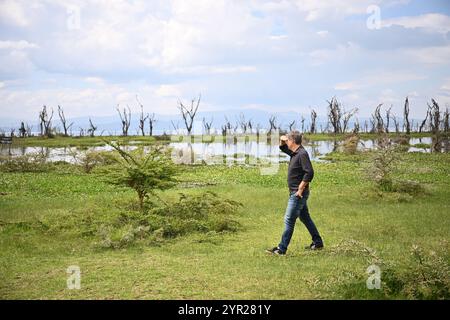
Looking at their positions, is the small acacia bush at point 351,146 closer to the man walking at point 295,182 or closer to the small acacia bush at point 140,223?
the small acacia bush at point 140,223

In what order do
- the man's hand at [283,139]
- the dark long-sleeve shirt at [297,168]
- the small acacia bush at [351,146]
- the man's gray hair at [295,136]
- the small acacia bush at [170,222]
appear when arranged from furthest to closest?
the small acacia bush at [351,146], the small acacia bush at [170,222], the man's hand at [283,139], the man's gray hair at [295,136], the dark long-sleeve shirt at [297,168]

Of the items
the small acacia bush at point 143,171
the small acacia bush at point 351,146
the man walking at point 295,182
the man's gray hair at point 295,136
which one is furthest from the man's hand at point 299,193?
the small acacia bush at point 351,146

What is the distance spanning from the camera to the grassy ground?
22.2 ft

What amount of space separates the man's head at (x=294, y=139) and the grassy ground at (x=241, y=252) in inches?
81.0

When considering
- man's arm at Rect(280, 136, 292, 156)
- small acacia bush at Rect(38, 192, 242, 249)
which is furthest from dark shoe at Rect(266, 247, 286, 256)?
small acacia bush at Rect(38, 192, 242, 249)

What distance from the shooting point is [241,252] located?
924 cm

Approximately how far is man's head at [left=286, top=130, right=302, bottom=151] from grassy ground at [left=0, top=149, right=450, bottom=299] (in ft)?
6.75

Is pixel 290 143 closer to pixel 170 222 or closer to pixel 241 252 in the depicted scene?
pixel 241 252

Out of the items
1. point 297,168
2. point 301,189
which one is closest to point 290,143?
point 297,168

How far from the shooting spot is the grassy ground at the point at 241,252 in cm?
677
